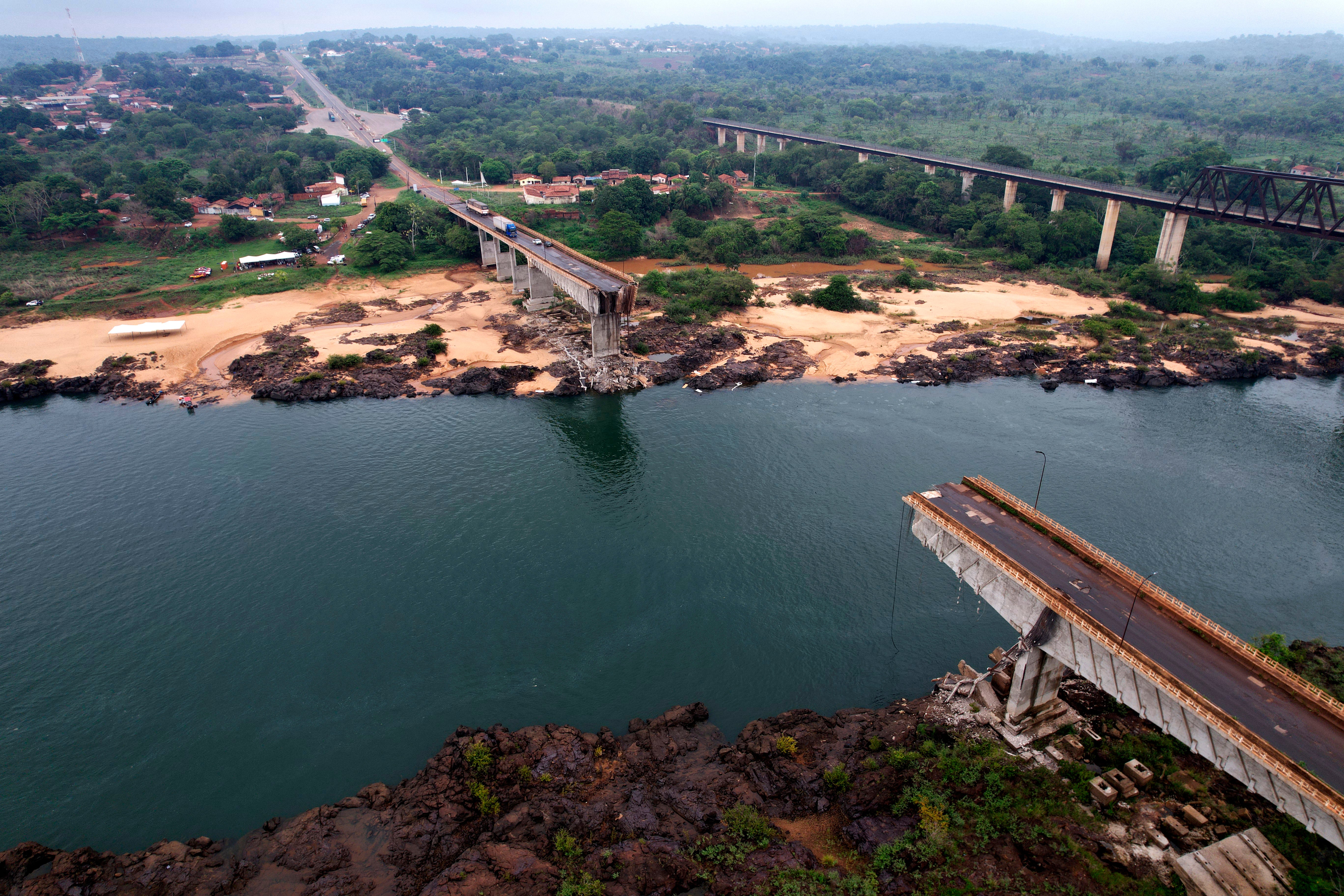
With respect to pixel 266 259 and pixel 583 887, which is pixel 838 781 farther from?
pixel 266 259

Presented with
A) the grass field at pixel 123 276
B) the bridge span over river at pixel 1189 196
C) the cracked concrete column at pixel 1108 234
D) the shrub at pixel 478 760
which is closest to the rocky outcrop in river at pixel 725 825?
the shrub at pixel 478 760

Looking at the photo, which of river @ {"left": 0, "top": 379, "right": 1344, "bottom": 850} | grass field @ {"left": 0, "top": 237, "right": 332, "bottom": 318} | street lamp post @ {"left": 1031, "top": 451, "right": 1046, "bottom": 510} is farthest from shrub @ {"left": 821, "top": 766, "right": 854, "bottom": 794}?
grass field @ {"left": 0, "top": 237, "right": 332, "bottom": 318}

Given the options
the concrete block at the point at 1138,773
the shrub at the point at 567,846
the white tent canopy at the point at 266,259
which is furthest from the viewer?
the white tent canopy at the point at 266,259

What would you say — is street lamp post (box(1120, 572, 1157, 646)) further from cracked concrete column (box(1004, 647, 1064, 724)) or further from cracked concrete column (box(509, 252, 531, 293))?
cracked concrete column (box(509, 252, 531, 293))

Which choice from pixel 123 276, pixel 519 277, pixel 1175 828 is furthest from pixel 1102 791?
pixel 123 276

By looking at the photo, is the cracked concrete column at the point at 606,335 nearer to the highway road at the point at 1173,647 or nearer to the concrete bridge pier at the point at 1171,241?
the highway road at the point at 1173,647

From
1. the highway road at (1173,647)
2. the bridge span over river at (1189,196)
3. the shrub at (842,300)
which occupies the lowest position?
the highway road at (1173,647)

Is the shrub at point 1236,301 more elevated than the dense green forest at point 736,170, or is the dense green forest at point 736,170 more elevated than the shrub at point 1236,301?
the dense green forest at point 736,170
